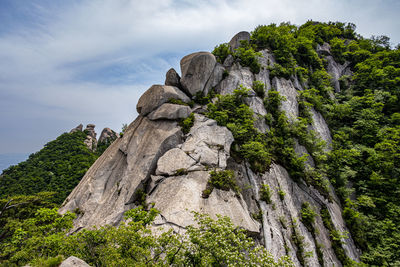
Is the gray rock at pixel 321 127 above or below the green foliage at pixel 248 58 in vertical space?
below

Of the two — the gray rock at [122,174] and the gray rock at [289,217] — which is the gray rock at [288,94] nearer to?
the gray rock at [289,217]

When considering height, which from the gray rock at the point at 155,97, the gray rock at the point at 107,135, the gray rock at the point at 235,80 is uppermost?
the gray rock at the point at 107,135

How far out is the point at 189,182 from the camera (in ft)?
41.0

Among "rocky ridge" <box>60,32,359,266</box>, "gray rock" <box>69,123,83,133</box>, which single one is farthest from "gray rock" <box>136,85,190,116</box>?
"gray rock" <box>69,123,83,133</box>

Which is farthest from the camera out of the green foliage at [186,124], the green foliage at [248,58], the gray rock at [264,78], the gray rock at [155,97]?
the green foliage at [248,58]

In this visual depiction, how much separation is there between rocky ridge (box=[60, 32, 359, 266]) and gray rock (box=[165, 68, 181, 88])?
0.13m

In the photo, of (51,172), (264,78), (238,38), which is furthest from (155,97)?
(51,172)

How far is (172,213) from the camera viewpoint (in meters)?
10.5

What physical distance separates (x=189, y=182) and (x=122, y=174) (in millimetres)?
7903

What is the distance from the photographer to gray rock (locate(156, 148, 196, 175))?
1386 centimetres

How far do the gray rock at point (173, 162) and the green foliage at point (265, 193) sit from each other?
607 centimetres

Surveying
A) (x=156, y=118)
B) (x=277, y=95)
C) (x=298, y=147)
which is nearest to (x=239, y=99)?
(x=277, y=95)

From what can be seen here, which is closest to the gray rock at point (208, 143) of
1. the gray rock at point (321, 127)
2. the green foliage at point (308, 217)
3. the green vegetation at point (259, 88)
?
the green foliage at point (308, 217)

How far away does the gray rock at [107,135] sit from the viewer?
66169mm
